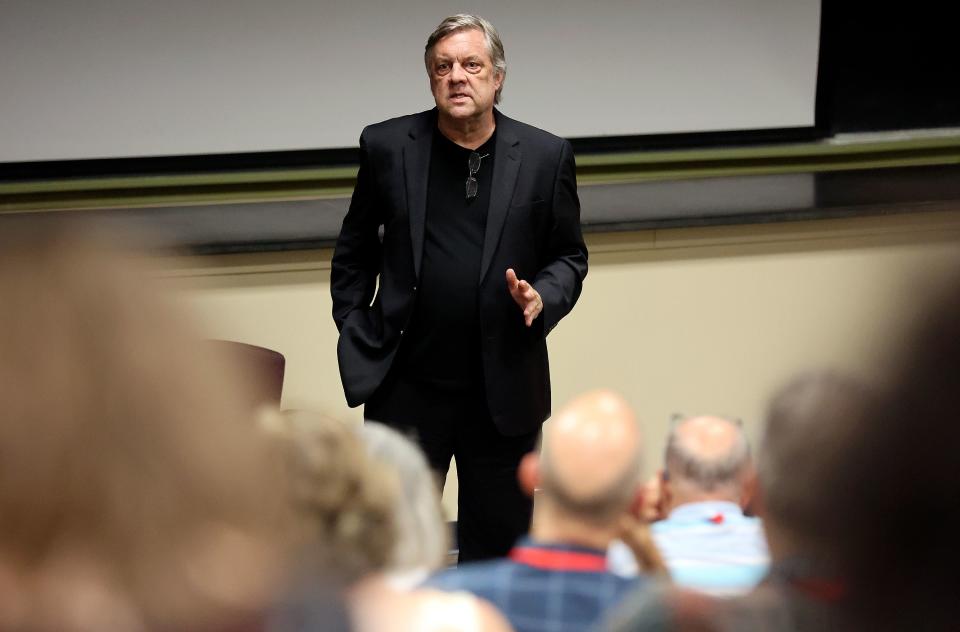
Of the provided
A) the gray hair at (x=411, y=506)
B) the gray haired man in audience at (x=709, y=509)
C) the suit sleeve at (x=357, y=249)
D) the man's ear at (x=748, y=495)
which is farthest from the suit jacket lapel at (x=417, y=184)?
the gray hair at (x=411, y=506)

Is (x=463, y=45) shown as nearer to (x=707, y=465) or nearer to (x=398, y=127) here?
(x=398, y=127)

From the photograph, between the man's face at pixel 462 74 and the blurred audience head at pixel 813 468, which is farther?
the man's face at pixel 462 74

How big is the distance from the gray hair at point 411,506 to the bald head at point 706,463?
0.54 meters

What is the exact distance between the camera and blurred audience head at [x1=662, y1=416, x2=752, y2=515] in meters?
1.65

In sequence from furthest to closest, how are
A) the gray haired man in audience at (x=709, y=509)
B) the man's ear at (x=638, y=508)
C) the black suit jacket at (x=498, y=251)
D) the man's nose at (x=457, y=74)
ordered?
the black suit jacket at (x=498, y=251) → the man's nose at (x=457, y=74) → the gray haired man in audience at (x=709, y=509) → the man's ear at (x=638, y=508)

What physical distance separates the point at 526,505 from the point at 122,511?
1.78 metres

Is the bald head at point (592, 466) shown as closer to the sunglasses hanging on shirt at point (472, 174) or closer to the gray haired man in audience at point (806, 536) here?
the gray haired man in audience at point (806, 536)

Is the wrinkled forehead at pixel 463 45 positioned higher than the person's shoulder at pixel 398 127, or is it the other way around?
the wrinkled forehead at pixel 463 45

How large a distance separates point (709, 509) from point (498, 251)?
919mm

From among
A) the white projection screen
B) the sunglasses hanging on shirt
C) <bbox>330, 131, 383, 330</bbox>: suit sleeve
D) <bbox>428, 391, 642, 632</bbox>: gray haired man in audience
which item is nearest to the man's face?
the sunglasses hanging on shirt

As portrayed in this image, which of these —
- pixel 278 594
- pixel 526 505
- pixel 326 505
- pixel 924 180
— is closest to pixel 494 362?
pixel 526 505

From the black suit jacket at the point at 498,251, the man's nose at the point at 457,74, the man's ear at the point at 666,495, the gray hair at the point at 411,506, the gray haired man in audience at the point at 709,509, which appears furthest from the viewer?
the black suit jacket at the point at 498,251

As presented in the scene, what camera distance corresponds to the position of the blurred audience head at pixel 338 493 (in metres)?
0.98

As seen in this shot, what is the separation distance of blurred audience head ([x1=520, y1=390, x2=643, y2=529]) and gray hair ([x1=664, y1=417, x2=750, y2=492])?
16.0 inches
